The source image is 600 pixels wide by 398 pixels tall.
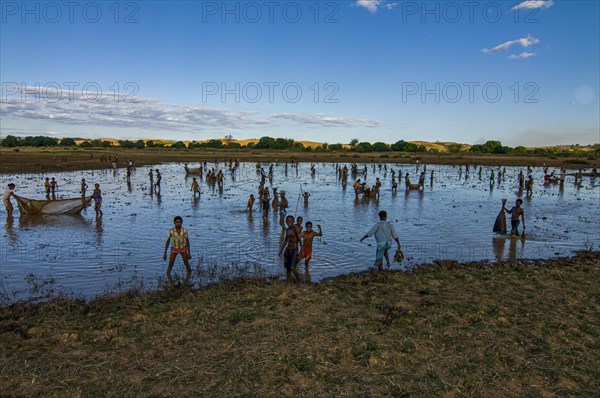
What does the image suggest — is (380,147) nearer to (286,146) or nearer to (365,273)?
(286,146)

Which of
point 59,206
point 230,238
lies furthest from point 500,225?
point 59,206

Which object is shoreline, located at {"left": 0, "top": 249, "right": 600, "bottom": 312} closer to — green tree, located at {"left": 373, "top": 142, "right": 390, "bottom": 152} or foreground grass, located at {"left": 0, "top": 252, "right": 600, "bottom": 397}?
foreground grass, located at {"left": 0, "top": 252, "right": 600, "bottom": 397}

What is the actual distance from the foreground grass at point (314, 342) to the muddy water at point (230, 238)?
7.45ft

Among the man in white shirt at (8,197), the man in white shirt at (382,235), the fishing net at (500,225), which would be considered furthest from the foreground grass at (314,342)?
the man in white shirt at (8,197)

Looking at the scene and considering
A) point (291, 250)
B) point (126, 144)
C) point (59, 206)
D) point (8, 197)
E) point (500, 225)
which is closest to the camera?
point (291, 250)

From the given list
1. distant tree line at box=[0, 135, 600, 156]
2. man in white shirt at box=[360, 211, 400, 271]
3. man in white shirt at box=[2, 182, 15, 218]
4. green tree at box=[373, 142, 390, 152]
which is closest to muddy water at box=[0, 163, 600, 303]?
man in white shirt at box=[2, 182, 15, 218]

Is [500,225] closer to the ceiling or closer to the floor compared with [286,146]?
closer to the floor

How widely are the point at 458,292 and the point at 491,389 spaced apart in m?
4.07

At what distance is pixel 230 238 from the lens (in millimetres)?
16250

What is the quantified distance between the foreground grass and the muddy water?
2.27 metres

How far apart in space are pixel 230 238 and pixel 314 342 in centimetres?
995

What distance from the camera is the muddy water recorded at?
37.4 feet

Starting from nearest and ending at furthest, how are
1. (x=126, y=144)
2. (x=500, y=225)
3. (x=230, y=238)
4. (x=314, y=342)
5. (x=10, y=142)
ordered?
(x=314, y=342) < (x=230, y=238) < (x=500, y=225) < (x=10, y=142) < (x=126, y=144)

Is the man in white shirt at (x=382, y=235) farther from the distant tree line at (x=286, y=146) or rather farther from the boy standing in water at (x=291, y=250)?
the distant tree line at (x=286, y=146)
